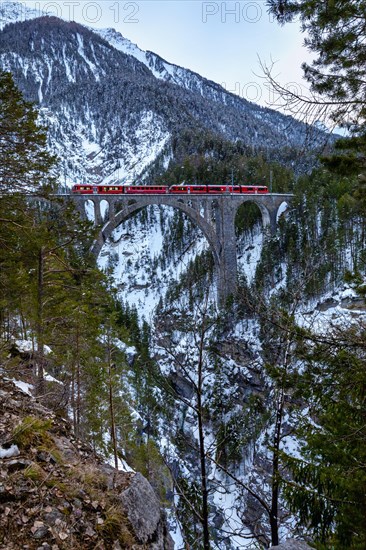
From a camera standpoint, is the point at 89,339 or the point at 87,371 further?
the point at 89,339

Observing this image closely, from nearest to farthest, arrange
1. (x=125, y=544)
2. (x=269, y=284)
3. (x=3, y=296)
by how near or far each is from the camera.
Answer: (x=125, y=544) < (x=3, y=296) < (x=269, y=284)

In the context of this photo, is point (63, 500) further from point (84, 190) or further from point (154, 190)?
point (154, 190)

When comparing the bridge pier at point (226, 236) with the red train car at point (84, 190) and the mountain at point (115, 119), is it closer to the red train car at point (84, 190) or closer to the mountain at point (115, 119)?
the red train car at point (84, 190)

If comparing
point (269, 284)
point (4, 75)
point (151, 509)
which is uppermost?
point (4, 75)

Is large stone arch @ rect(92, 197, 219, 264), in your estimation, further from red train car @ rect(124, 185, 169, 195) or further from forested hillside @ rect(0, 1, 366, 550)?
forested hillside @ rect(0, 1, 366, 550)

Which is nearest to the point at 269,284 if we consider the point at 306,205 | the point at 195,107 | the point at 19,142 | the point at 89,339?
the point at 306,205

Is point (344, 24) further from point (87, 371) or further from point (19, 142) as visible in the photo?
point (87, 371)

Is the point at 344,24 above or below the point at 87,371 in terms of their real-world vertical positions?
above

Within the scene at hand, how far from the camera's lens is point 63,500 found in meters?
3.04

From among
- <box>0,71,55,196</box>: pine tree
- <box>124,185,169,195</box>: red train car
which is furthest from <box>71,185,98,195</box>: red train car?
<box>0,71,55,196</box>: pine tree

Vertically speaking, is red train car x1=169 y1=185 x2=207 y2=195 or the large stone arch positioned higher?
red train car x1=169 y1=185 x2=207 y2=195

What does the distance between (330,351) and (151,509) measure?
2.60m

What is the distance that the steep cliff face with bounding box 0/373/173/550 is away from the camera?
2.66 m

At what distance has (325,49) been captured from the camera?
11.3 ft
